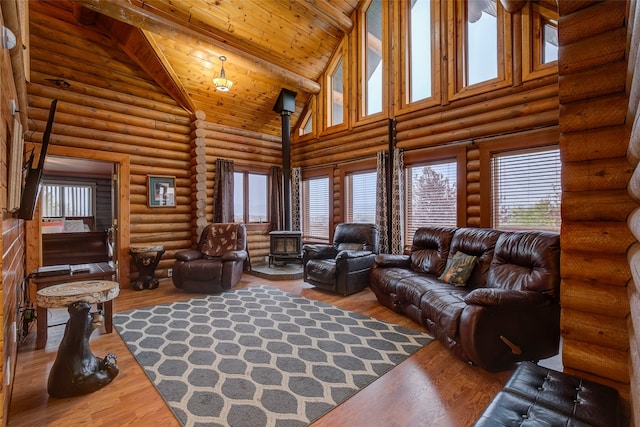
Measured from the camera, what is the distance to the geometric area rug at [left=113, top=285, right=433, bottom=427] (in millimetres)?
2002

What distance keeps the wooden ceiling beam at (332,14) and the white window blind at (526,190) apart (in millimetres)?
3851

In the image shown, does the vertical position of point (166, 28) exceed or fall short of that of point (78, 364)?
it exceeds it

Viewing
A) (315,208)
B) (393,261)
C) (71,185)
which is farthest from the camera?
(71,185)

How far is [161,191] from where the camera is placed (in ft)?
18.5

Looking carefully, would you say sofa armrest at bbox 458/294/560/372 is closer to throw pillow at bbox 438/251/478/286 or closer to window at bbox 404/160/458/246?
throw pillow at bbox 438/251/478/286

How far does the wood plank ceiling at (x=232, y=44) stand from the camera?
4566 millimetres

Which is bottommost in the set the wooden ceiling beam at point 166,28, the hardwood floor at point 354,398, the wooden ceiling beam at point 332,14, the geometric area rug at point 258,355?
the hardwood floor at point 354,398

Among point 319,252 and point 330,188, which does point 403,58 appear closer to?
point 330,188

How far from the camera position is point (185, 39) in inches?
183

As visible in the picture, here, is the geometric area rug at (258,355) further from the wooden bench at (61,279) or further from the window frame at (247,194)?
the window frame at (247,194)

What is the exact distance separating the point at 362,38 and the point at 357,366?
5933mm

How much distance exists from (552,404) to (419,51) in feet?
17.7

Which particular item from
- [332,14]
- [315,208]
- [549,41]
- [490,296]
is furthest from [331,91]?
[490,296]

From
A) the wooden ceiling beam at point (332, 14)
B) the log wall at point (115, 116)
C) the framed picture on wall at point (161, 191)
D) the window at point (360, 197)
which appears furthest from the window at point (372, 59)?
the framed picture on wall at point (161, 191)
